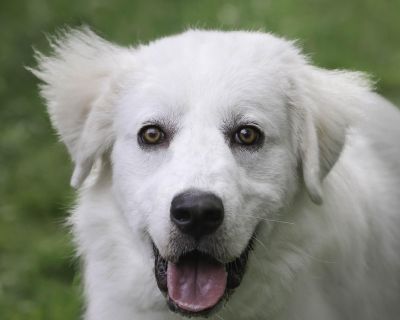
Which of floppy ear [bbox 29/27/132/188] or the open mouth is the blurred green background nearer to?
floppy ear [bbox 29/27/132/188]

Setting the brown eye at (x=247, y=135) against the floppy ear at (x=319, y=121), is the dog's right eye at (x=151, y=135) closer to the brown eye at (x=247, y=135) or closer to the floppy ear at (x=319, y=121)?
the brown eye at (x=247, y=135)

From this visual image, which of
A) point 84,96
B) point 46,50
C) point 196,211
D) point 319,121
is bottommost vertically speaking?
point 46,50

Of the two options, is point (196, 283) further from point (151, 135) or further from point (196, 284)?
point (151, 135)

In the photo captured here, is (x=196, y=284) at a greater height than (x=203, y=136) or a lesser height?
lesser

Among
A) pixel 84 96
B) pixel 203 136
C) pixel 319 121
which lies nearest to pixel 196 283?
pixel 203 136

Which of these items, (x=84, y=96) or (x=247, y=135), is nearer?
(x=247, y=135)

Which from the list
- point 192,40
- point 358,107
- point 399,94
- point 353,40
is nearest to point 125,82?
point 192,40

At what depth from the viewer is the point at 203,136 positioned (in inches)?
185

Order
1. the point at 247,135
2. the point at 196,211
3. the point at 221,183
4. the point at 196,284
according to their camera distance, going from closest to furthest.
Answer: the point at 196,211 → the point at 221,183 → the point at 196,284 → the point at 247,135

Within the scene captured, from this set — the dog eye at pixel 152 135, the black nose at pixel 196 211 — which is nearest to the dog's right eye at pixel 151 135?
the dog eye at pixel 152 135

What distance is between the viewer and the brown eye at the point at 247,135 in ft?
15.8

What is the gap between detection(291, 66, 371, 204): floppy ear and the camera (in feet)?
16.2

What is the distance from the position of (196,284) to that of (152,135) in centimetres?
72

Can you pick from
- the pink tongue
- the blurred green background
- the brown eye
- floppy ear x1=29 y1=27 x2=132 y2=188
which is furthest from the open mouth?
the blurred green background
